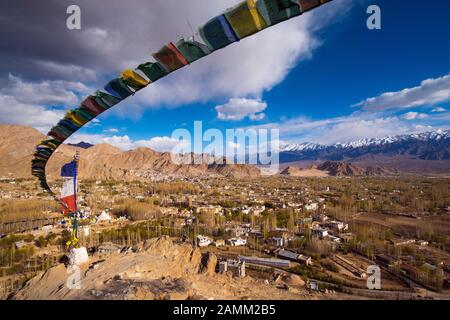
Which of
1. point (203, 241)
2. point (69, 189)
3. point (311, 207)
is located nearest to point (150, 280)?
point (69, 189)

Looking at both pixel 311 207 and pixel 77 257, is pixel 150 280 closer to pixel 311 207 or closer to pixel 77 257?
pixel 77 257

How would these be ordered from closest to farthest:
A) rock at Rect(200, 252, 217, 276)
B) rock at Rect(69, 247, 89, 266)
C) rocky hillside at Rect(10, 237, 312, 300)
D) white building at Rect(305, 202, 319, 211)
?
1. rocky hillside at Rect(10, 237, 312, 300)
2. rock at Rect(69, 247, 89, 266)
3. rock at Rect(200, 252, 217, 276)
4. white building at Rect(305, 202, 319, 211)

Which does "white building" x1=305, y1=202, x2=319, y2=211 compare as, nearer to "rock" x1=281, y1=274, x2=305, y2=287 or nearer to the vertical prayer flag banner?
"rock" x1=281, y1=274, x2=305, y2=287

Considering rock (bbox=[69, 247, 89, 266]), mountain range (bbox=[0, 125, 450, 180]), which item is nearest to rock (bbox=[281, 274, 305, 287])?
rock (bbox=[69, 247, 89, 266])

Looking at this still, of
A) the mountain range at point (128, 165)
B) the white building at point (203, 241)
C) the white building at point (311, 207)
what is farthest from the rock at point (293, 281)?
the mountain range at point (128, 165)

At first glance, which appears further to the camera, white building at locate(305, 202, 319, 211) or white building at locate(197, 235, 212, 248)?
white building at locate(305, 202, 319, 211)
